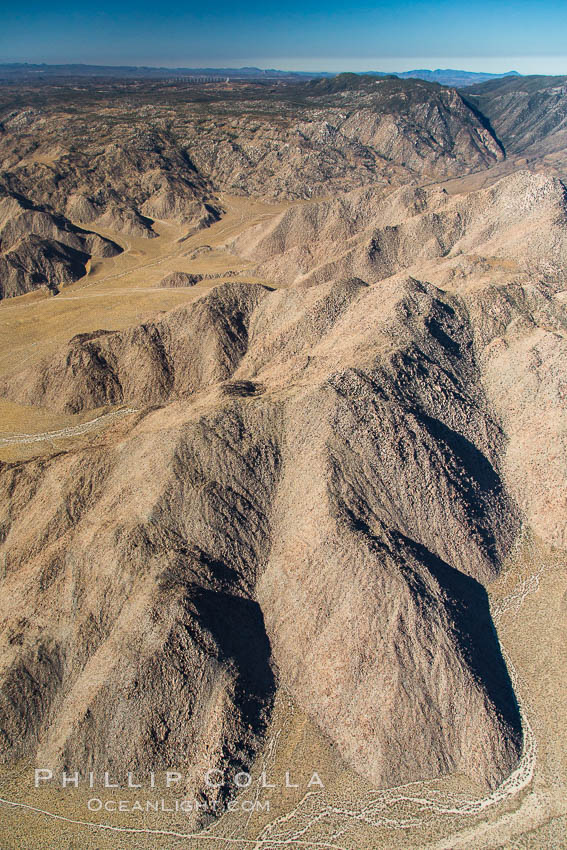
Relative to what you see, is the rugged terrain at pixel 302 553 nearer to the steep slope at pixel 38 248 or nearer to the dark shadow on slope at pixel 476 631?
the dark shadow on slope at pixel 476 631

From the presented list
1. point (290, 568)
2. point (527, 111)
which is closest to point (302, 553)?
point (290, 568)

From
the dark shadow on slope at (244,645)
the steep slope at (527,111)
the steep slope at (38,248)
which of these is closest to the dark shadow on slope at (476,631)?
the dark shadow on slope at (244,645)

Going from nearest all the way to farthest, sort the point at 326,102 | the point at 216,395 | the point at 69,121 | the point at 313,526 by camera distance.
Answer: the point at 313,526, the point at 216,395, the point at 69,121, the point at 326,102

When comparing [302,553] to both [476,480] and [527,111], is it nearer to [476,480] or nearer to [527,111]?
[476,480]

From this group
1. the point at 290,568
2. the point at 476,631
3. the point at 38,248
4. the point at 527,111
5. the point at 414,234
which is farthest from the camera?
the point at 527,111

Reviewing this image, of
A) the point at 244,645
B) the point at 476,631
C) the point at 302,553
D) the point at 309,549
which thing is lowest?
the point at 244,645

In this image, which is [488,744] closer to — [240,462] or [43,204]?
[240,462]

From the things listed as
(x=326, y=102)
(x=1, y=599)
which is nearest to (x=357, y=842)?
(x=1, y=599)
